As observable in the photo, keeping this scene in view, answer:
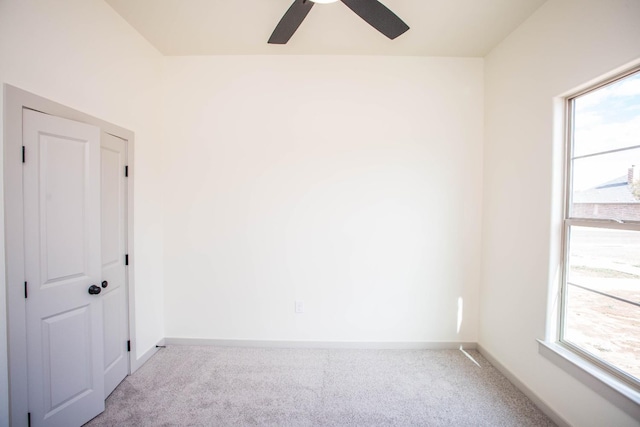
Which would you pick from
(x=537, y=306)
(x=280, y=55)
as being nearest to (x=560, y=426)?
(x=537, y=306)

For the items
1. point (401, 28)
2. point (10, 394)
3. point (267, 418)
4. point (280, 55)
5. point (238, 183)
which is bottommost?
point (267, 418)

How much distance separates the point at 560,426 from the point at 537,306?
0.76 metres

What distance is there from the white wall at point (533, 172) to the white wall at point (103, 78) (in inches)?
131

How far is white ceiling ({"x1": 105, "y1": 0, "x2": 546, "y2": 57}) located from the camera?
1982mm

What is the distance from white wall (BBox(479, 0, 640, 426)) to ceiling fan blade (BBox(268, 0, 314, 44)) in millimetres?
1745

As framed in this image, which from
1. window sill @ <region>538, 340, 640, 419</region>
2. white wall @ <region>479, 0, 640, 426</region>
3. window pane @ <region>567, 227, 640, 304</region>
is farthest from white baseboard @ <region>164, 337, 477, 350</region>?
window pane @ <region>567, 227, 640, 304</region>

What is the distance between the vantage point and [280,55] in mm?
2656

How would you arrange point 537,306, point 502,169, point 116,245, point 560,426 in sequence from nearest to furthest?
1. point 560,426
2. point 537,306
3. point 116,245
4. point 502,169

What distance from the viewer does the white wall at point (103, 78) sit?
143 centimetres

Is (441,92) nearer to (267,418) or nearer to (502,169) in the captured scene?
(502,169)

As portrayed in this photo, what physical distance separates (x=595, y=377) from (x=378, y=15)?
2498 millimetres

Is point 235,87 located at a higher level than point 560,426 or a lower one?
higher

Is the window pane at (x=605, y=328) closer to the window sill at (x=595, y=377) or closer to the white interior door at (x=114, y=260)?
the window sill at (x=595, y=377)

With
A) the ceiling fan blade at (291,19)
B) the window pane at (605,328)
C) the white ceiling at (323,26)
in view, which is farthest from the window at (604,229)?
the ceiling fan blade at (291,19)
